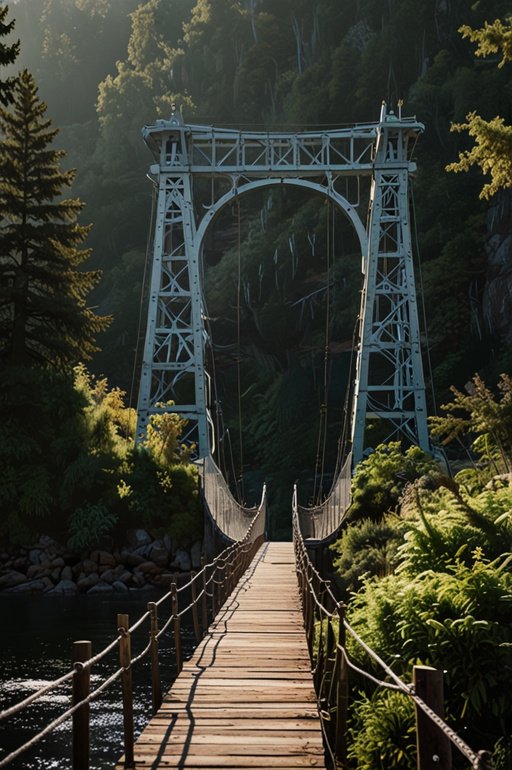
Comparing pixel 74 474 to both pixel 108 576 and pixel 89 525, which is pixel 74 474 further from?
pixel 108 576

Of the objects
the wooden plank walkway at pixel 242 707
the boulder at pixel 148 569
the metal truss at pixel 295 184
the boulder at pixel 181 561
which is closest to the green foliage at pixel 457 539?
the wooden plank walkway at pixel 242 707

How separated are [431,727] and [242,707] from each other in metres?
3.21

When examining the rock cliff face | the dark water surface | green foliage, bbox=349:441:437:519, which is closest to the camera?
the dark water surface

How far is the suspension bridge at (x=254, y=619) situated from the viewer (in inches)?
195

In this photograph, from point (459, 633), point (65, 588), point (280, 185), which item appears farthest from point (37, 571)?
point (459, 633)

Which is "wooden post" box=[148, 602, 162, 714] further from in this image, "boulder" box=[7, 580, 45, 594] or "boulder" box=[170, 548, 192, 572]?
"boulder" box=[170, 548, 192, 572]

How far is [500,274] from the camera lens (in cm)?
3488

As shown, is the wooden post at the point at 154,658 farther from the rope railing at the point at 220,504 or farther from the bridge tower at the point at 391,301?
the bridge tower at the point at 391,301

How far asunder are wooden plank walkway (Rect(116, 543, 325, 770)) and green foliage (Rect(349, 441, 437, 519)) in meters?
7.70

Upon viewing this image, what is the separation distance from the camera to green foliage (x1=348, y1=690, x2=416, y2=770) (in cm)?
556

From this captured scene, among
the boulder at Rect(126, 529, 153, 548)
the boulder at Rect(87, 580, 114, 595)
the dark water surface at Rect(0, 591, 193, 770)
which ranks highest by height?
the boulder at Rect(126, 529, 153, 548)

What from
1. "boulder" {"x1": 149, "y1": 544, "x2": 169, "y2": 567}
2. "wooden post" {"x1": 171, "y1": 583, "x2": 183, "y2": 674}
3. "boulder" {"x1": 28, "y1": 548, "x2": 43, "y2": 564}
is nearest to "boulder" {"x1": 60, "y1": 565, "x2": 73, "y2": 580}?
"boulder" {"x1": 28, "y1": 548, "x2": 43, "y2": 564}

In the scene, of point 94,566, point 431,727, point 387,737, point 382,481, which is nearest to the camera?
point 431,727

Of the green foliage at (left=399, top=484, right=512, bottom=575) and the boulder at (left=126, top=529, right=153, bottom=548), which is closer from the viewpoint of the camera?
the green foliage at (left=399, top=484, right=512, bottom=575)
